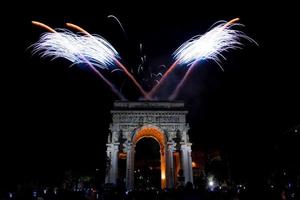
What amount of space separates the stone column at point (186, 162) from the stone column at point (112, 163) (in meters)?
11.5

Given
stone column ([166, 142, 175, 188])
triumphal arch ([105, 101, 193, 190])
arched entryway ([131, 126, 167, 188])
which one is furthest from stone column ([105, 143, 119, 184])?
stone column ([166, 142, 175, 188])

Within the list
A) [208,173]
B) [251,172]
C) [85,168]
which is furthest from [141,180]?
[251,172]

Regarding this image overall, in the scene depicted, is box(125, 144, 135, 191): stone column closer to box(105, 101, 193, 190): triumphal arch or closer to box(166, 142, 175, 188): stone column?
box(105, 101, 193, 190): triumphal arch

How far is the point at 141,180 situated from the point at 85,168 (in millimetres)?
30077

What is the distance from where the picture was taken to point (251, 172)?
10.0 metres

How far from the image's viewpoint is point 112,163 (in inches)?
1842

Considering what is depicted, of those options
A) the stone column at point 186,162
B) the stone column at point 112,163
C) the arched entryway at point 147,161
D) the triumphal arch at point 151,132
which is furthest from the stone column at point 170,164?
the arched entryway at point 147,161

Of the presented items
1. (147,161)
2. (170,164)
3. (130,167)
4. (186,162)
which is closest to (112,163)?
(130,167)

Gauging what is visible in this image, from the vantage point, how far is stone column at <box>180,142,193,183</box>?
46.9m

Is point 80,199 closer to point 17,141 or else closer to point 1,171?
point 1,171

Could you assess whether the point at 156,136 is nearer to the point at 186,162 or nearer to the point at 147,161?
the point at 186,162

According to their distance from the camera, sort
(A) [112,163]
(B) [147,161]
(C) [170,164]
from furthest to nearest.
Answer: (B) [147,161]
(C) [170,164]
(A) [112,163]

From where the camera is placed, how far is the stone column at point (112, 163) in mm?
46122

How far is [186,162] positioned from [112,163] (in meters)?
12.8
